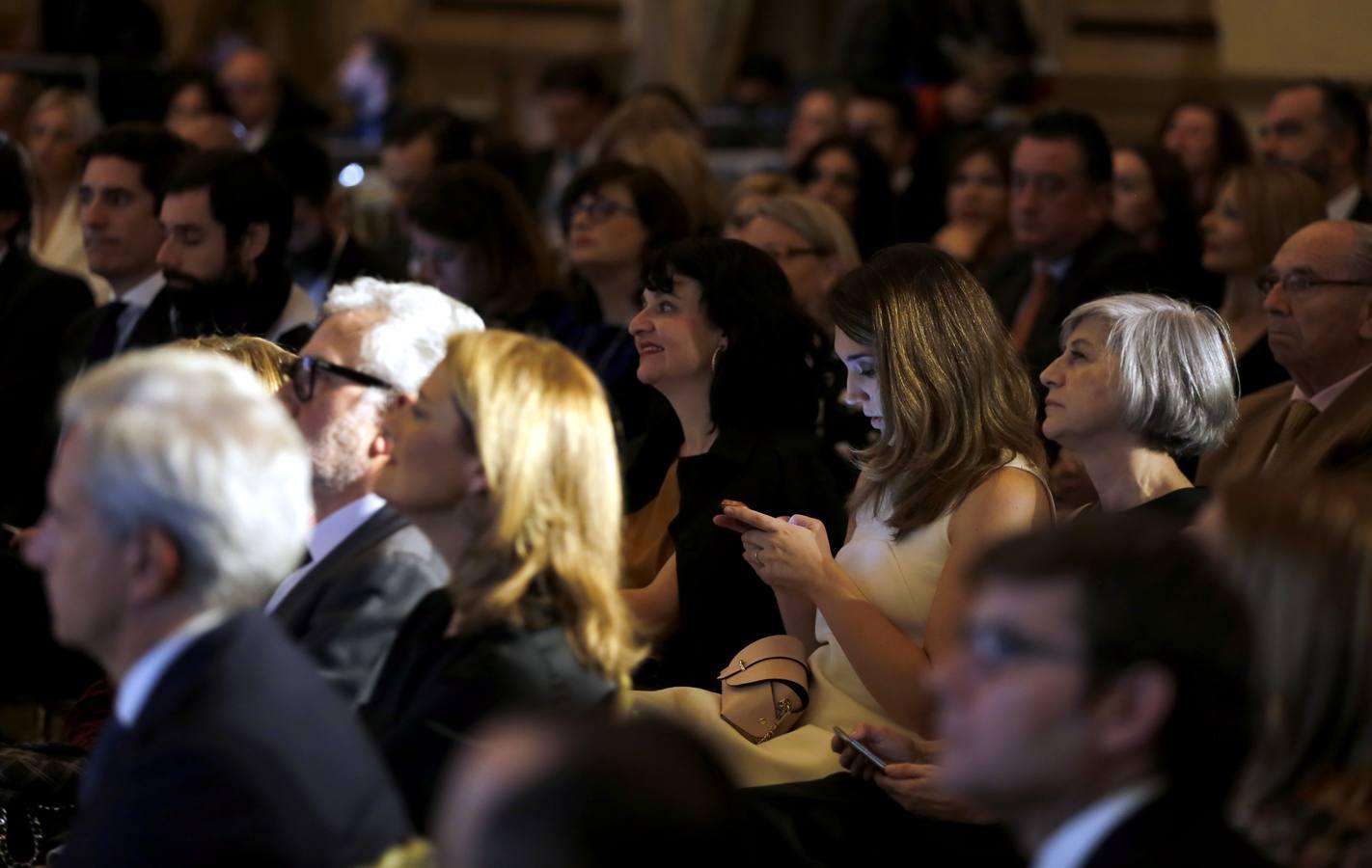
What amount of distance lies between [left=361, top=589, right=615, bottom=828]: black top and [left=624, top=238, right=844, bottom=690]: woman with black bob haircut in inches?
53.8

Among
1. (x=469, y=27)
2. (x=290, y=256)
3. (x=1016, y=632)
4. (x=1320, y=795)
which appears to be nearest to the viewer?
(x=1016, y=632)

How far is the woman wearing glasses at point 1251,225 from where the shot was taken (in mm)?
5309

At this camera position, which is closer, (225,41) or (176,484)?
(176,484)

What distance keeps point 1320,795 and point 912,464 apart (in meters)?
1.51

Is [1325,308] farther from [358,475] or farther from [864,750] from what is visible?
[358,475]

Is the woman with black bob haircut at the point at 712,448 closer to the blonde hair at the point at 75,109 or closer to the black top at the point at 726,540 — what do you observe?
the black top at the point at 726,540

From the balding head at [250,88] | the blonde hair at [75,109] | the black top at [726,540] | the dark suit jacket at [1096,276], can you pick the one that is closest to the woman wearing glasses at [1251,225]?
the dark suit jacket at [1096,276]

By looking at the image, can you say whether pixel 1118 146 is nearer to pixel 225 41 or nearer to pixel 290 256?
pixel 290 256

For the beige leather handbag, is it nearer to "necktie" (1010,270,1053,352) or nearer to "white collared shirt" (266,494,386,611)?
"white collared shirt" (266,494,386,611)

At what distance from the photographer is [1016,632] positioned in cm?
183

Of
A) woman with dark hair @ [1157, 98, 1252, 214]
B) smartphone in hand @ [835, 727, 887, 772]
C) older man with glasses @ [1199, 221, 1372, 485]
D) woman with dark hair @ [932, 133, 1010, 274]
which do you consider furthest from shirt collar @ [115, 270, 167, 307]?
woman with dark hair @ [1157, 98, 1252, 214]

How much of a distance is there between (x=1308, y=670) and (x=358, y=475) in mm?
1681

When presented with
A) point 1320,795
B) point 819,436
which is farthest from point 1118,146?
point 1320,795

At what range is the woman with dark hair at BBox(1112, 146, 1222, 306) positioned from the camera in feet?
21.2
